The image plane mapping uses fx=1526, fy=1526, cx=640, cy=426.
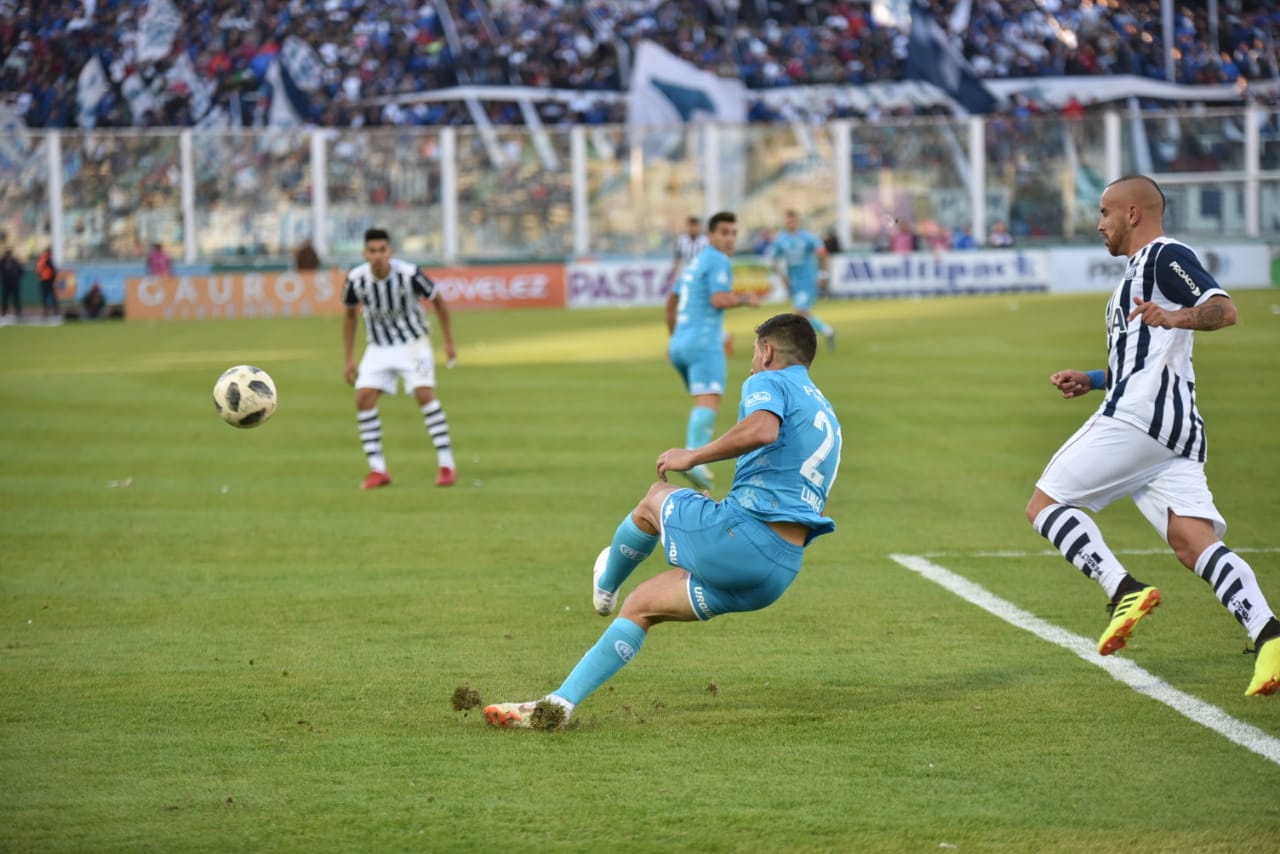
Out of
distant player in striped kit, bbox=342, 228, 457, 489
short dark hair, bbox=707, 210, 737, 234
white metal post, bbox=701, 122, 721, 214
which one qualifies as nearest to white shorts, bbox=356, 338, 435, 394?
distant player in striped kit, bbox=342, 228, 457, 489

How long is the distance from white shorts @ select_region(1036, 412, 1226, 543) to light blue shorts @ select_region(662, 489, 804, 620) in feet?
5.22

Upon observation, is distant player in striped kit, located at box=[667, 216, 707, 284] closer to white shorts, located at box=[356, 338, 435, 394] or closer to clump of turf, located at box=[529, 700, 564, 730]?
white shorts, located at box=[356, 338, 435, 394]

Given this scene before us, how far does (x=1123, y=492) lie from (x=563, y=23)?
1820 inches

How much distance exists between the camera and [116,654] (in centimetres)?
769

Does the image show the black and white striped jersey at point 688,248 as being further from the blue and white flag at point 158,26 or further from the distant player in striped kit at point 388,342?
the blue and white flag at point 158,26

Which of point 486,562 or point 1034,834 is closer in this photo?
point 1034,834

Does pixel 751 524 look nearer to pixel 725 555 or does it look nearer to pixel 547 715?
pixel 725 555

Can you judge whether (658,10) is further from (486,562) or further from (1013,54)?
(486,562)

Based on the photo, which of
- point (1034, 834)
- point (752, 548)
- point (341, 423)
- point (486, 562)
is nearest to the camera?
point (1034, 834)

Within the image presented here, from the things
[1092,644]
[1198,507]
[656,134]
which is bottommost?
[1092,644]

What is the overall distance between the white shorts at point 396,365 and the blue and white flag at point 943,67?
38809mm

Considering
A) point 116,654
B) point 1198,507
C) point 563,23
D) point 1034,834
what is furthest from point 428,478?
point 563,23

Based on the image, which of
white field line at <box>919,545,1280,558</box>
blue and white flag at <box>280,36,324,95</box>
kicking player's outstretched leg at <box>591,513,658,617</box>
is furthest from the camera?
blue and white flag at <box>280,36,324,95</box>

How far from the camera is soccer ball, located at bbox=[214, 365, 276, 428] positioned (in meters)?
9.91
